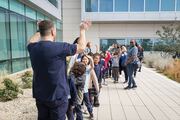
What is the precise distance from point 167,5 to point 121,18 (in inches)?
228

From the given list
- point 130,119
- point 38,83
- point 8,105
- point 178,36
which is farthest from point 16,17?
point 178,36

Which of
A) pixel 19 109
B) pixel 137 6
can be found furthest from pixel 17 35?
pixel 137 6

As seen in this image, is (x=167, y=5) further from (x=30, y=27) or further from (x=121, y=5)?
(x=30, y=27)

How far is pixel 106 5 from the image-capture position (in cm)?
3541

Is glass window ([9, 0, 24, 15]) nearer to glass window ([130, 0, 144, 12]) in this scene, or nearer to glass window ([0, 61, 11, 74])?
glass window ([0, 61, 11, 74])

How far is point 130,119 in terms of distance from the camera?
268 inches

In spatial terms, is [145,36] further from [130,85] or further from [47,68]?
[47,68]

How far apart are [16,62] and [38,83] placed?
13172mm

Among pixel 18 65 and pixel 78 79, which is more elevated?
pixel 78 79

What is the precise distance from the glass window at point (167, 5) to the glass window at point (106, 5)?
6182 millimetres

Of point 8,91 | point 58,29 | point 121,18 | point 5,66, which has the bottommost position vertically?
point 8,91

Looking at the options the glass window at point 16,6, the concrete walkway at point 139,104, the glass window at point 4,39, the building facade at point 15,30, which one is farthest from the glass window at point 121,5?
the concrete walkway at point 139,104

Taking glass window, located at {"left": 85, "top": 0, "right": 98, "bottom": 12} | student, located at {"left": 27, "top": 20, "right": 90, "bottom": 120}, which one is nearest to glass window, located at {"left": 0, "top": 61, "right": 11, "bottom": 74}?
student, located at {"left": 27, "top": 20, "right": 90, "bottom": 120}

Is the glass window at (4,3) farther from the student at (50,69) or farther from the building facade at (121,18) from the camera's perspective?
the building facade at (121,18)
